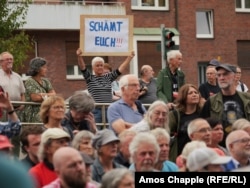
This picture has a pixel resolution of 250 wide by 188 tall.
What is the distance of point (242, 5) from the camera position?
4141 cm

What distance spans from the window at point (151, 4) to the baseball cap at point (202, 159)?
3249 cm

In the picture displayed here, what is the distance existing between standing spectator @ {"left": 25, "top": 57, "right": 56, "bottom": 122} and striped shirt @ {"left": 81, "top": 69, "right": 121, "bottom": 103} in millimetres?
988

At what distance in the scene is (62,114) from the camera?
319 inches

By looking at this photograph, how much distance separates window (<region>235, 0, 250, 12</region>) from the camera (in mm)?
41125

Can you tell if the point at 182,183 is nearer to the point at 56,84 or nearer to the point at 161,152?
the point at 161,152

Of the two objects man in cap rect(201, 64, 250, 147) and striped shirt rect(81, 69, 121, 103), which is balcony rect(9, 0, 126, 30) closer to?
striped shirt rect(81, 69, 121, 103)

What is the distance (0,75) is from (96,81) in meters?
1.48

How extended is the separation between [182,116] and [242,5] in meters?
33.2

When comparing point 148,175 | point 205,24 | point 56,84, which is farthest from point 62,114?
point 205,24

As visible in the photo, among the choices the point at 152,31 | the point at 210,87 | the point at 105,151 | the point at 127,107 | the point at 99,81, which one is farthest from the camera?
the point at 152,31

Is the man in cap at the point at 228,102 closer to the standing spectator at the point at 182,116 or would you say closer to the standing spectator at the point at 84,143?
the standing spectator at the point at 182,116

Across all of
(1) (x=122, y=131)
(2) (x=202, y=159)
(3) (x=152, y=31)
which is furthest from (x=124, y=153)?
(3) (x=152, y=31)

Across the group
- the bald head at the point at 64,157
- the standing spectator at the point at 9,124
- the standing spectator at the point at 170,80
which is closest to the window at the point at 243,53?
the standing spectator at the point at 170,80

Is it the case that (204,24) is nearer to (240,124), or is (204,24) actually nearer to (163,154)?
(240,124)
